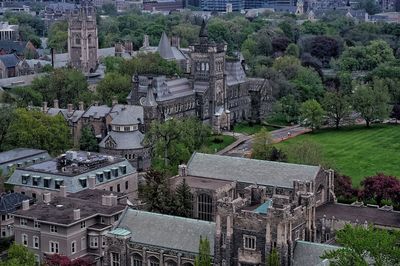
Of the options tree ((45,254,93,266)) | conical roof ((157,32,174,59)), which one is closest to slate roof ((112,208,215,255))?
tree ((45,254,93,266))

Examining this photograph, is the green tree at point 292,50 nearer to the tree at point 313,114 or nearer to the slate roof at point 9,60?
the tree at point 313,114

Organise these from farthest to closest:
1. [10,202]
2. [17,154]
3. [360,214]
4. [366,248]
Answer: [17,154]
[10,202]
[360,214]
[366,248]

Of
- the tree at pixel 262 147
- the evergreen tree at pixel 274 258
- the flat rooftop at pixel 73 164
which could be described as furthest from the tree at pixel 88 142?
the evergreen tree at pixel 274 258

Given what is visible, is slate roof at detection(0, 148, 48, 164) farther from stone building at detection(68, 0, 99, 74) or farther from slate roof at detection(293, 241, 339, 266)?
stone building at detection(68, 0, 99, 74)

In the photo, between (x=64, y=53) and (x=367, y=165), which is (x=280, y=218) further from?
(x=64, y=53)

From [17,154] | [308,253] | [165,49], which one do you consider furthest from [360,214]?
[165,49]

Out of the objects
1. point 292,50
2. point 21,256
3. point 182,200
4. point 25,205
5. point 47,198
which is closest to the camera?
point 21,256

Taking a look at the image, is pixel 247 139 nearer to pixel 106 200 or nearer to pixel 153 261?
pixel 106 200
